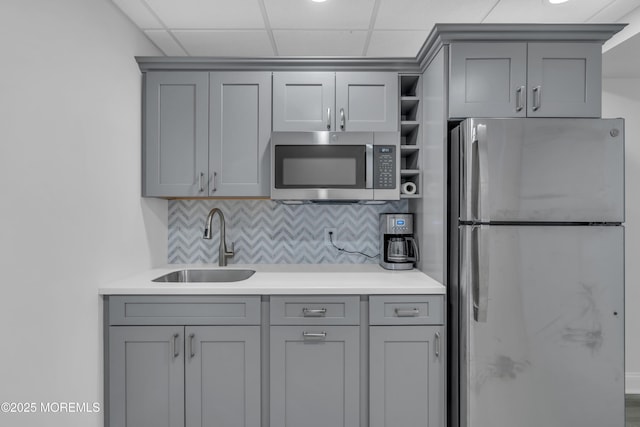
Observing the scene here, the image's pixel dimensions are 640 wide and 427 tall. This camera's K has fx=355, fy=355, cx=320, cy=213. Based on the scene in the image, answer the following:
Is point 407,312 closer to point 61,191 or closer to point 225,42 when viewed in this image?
point 61,191

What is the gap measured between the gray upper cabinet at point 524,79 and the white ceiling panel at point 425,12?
0.26 m

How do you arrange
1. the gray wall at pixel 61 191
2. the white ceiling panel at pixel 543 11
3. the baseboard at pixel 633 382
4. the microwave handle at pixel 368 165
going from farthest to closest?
the baseboard at pixel 633 382 < the microwave handle at pixel 368 165 < the white ceiling panel at pixel 543 11 < the gray wall at pixel 61 191

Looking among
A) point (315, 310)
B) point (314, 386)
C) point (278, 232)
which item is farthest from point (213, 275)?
point (314, 386)

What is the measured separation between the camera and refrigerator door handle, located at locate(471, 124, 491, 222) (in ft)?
5.44

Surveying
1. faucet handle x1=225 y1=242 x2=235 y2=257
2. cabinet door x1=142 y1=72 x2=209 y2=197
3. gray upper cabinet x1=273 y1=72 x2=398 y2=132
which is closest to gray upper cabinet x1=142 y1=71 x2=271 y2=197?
cabinet door x1=142 y1=72 x2=209 y2=197

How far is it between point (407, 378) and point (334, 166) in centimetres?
121

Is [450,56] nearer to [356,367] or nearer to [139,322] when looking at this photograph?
[356,367]

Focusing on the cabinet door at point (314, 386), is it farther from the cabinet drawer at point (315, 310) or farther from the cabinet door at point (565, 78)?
the cabinet door at point (565, 78)

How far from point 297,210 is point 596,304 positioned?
176 cm

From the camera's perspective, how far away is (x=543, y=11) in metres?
1.99

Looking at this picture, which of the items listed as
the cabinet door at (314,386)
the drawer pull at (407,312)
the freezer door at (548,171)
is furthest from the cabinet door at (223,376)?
the freezer door at (548,171)

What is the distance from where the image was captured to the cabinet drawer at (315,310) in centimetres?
181

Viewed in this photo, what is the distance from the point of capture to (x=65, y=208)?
5.01 feet

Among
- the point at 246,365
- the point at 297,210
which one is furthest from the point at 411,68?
the point at 246,365
